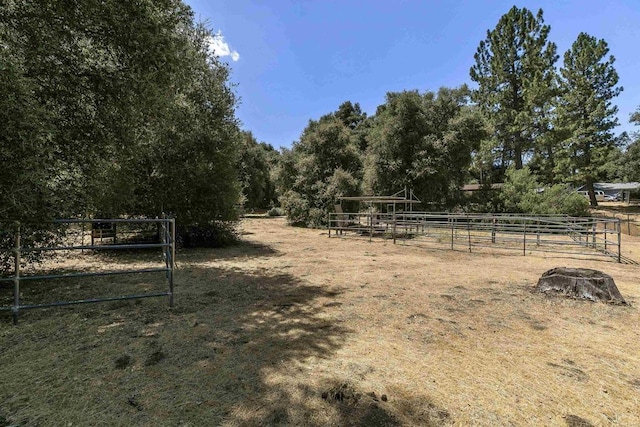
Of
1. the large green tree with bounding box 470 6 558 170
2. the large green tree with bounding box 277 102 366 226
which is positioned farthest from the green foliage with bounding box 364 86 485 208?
the large green tree with bounding box 470 6 558 170

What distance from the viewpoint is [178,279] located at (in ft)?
20.9

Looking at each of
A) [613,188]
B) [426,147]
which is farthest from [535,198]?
[613,188]

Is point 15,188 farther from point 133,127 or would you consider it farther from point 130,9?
point 130,9

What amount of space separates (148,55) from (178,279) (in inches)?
155

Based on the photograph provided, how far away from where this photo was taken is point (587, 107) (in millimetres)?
28016

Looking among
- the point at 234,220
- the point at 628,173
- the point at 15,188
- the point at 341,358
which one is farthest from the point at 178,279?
the point at 628,173

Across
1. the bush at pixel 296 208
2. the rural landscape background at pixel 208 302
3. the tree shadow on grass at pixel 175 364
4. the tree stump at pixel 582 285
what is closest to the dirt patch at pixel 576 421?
the rural landscape background at pixel 208 302

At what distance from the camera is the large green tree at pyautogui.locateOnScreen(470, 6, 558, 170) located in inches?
1060

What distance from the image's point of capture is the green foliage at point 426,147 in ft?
66.7

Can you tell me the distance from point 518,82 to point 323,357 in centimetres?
3273

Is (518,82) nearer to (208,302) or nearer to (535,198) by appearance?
(535,198)

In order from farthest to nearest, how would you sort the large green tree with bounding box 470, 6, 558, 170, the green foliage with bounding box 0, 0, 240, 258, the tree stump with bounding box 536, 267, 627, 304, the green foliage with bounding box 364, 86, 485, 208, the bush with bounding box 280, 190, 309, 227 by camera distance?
the large green tree with bounding box 470, 6, 558, 170, the bush with bounding box 280, 190, 309, 227, the green foliage with bounding box 364, 86, 485, 208, the tree stump with bounding box 536, 267, 627, 304, the green foliage with bounding box 0, 0, 240, 258

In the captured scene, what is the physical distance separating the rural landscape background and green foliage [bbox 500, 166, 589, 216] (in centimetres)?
867

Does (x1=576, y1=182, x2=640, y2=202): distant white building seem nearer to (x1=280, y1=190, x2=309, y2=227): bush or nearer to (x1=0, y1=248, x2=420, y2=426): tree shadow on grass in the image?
(x1=280, y1=190, x2=309, y2=227): bush
